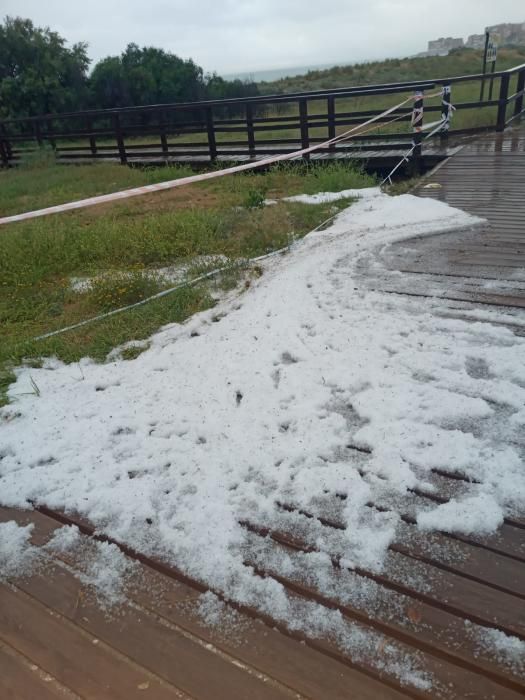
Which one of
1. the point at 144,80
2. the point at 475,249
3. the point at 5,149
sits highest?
the point at 144,80

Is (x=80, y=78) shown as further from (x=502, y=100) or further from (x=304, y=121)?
(x=502, y=100)

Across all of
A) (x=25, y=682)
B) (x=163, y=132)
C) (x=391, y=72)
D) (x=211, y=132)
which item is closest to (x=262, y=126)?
(x=211, y=132)

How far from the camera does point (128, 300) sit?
4.96 meters

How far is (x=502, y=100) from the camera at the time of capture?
1049cm

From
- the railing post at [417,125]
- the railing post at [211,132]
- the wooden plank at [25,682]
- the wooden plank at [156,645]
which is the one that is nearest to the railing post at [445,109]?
the railing post at [417,125]

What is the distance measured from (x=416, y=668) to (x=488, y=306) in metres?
2.93

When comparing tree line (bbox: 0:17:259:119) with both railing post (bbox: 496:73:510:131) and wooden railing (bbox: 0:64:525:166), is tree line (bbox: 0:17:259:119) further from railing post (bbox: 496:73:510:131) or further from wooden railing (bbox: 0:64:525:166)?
railing post (bbox: 496:73:510:131)

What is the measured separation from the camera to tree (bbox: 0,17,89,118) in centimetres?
2459

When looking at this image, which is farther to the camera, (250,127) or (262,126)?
(262,126)

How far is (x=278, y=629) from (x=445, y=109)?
416 inches

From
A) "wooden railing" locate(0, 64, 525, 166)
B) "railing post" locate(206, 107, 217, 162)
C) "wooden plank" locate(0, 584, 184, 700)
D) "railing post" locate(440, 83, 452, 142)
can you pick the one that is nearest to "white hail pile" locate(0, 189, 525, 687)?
"wooden plank" locate(0, 584, 184, 700)

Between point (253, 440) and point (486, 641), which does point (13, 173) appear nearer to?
point (253, 440)

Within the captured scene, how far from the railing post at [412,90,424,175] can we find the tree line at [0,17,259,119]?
72.0 feet

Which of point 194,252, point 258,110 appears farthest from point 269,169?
point 258,110
